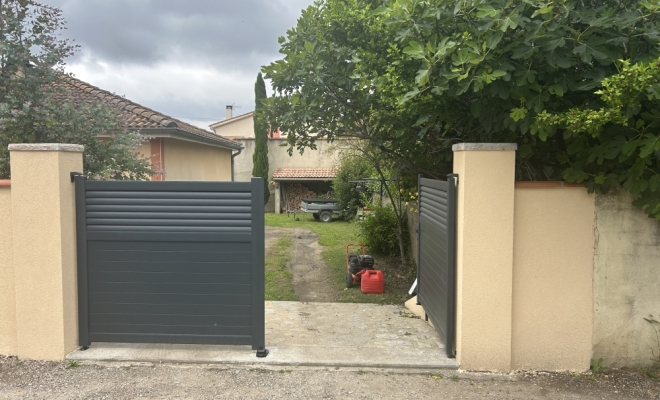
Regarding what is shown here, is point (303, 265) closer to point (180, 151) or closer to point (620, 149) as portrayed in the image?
point (180, 151)

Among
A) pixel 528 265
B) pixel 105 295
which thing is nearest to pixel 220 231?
pixel 105 295

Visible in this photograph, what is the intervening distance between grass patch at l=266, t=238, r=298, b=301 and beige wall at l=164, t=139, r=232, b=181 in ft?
10.00

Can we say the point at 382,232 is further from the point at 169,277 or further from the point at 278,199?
the point at 278,199

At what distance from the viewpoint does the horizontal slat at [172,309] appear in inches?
172

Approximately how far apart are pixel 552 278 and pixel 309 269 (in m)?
6.87

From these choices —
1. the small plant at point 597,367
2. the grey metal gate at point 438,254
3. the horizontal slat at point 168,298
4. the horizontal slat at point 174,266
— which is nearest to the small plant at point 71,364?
the horizontal slat at point 168,298

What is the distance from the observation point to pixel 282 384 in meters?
3.88

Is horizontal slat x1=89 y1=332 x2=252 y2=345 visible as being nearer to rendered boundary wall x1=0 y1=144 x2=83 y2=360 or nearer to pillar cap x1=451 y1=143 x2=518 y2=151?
rendered boundary wall x1=0 y1=144 x2=83 y2=360

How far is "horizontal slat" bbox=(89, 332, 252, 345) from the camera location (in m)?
4.38

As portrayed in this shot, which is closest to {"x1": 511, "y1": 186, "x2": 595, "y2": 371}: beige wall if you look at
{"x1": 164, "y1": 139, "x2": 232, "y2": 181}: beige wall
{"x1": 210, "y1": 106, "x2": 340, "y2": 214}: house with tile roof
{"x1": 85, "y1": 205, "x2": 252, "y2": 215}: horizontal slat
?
{"x1": 85, "y1": 205, "x2": 252, "y2": 215}: horizontal slat

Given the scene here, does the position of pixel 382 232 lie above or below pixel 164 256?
below

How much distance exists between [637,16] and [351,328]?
Answer: 12.8 ft

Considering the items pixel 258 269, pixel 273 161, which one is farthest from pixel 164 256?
pixel 273 161

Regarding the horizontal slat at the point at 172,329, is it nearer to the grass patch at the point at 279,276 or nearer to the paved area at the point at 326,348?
the paved area at the point at 326,348
